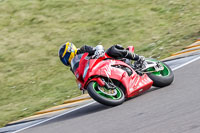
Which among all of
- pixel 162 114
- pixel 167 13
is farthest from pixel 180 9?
pixel 162 114

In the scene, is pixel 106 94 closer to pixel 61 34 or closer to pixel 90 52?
pixel 90 52

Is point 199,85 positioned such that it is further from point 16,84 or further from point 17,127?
point 16,84

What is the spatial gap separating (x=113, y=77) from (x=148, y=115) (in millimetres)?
1453

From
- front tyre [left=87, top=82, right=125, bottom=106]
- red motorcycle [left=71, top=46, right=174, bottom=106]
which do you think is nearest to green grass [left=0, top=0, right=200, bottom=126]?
red motorcycle [left=71, top=46, right=174, bottom=106]

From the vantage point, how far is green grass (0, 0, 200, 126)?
11.6 meters

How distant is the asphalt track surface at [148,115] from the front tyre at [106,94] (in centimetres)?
13

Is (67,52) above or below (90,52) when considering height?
above

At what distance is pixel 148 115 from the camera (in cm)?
623

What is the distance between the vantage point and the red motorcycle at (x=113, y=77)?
730 cm

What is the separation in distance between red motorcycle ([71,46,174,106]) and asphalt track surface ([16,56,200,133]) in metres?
0.17

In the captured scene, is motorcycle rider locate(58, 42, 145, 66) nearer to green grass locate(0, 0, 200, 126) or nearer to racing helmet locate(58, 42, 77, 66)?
racing helmet locate(58, 42, 77, 66)

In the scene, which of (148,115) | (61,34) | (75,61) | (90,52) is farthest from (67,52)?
(61,34)

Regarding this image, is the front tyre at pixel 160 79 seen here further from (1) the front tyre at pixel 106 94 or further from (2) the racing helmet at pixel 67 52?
(2) the racing helmet at pixel 67 52

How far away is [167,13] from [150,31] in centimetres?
177
